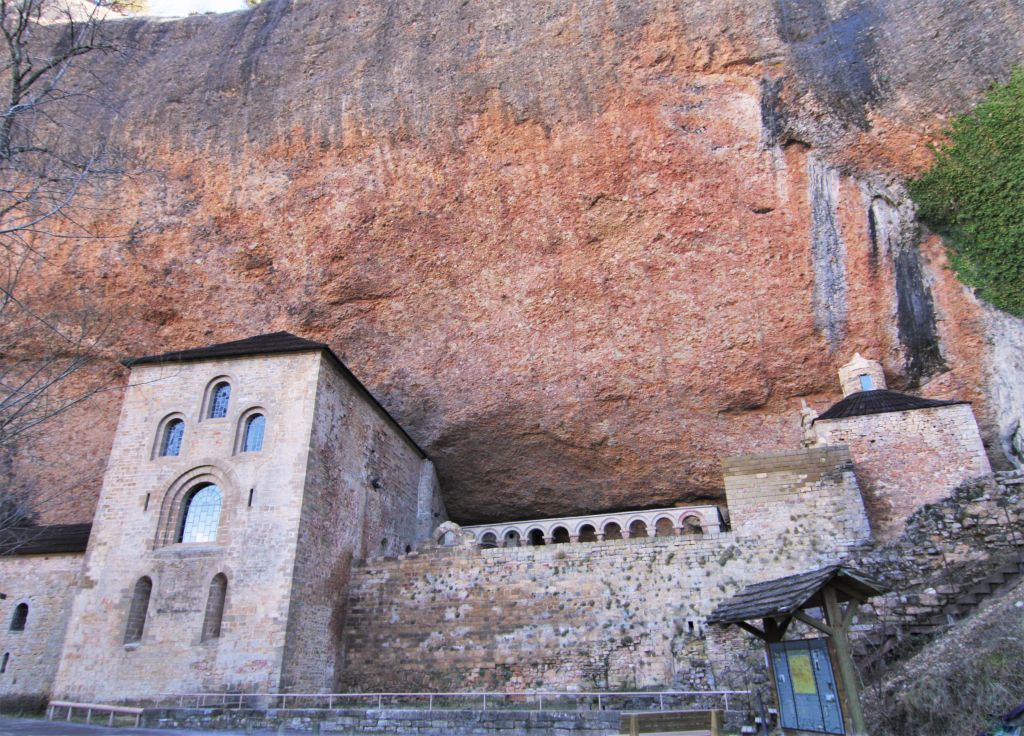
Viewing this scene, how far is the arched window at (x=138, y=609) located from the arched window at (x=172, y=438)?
277cm

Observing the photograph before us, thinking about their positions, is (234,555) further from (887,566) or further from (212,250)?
(887,566)

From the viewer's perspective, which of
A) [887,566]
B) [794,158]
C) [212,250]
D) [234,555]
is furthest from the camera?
[212,250]

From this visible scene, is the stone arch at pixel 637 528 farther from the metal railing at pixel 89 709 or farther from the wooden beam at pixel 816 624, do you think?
the wooden beam at pixel 816 624

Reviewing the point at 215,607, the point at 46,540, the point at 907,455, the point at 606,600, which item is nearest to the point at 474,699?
the point at 606,600

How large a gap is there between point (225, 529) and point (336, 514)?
7.82 ft

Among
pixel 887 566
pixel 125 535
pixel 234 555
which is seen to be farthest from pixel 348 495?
pixel 887 566

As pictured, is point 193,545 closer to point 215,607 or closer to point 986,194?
point 215,607

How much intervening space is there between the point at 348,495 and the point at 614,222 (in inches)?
385

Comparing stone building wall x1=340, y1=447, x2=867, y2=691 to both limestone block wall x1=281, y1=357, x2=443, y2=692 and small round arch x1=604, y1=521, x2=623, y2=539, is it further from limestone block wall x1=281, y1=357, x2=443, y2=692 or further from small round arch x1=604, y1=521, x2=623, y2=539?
small round arch x1=604, y1=521, x2=623, y2=539

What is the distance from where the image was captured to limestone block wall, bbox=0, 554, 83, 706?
1511cm

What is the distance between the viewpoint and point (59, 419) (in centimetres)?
2003

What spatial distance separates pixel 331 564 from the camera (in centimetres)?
1495

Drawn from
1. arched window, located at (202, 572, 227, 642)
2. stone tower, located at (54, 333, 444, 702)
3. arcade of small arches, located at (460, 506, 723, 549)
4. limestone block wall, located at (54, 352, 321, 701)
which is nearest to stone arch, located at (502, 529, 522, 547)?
arcade of small arches, located at (460, 506, 723, 549)

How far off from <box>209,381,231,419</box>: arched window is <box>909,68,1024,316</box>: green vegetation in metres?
17.3
